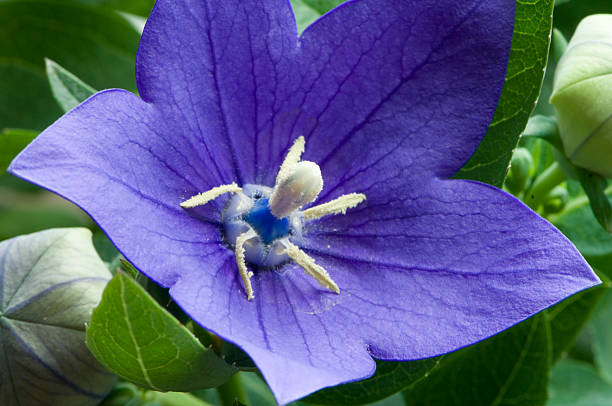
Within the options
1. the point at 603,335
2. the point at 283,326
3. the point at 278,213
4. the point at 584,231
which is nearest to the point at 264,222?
the point at 278,213

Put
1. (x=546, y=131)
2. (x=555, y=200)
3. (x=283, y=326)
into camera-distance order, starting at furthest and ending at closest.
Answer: (x=555, y=200) → (x=546, y=131) → (x=283, y=326)

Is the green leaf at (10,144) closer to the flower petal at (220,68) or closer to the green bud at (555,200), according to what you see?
the flower petal at (220,68)

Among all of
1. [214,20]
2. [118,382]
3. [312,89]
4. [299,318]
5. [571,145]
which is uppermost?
[214,20]

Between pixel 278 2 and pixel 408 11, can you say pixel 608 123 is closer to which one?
pixel 408 11

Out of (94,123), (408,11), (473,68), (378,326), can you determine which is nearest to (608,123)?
(473,68)

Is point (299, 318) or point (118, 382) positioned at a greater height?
point (299, 318)

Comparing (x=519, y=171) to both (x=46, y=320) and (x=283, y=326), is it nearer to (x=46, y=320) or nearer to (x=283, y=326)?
(x=283, y=326)
